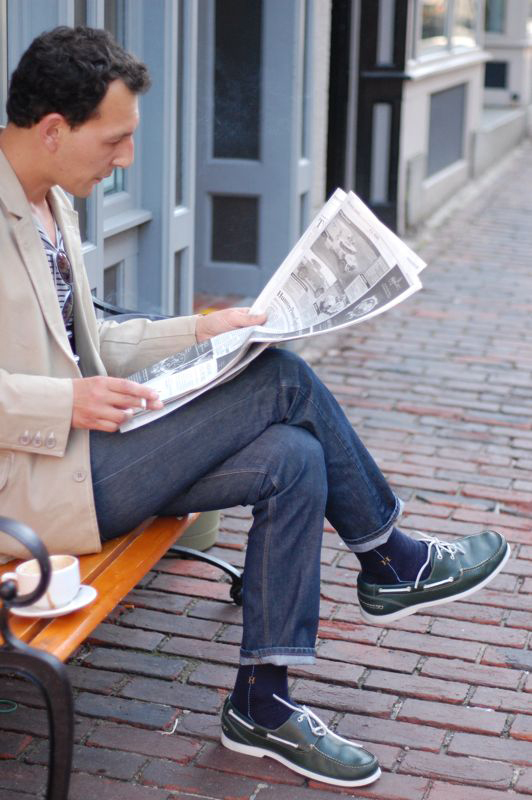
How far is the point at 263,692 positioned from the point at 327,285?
0.97 m

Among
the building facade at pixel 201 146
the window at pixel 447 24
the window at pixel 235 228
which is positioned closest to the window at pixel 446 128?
the window at pixel 447 24

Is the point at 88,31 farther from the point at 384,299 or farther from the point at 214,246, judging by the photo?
the point at 214,246

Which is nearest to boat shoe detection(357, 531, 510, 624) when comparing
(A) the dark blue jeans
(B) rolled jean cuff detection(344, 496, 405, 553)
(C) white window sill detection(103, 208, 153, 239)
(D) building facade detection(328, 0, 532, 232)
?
(B) rolled jean cuff detection(344, 496, 405, 553)

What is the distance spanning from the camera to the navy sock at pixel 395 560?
3008 mm

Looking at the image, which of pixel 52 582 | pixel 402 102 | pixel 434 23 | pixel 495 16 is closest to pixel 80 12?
pixel 52 582

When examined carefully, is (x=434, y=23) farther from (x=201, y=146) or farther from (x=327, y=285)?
(x=327, y=285)

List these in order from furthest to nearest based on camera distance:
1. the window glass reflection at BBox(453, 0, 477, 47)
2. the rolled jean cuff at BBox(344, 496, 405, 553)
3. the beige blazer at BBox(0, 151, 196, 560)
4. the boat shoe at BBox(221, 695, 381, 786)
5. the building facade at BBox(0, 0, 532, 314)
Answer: the window glass reflection at BBox(453, 0, 477, 47), the building facade at BBox(0, 0, 532, 314), the rolled jean cuff at BBox(344, 496, 405, 553), the boat shoe at BBox(221, 695, 381, 786), the beige blazer at BBox(0, 151, 196, 560)

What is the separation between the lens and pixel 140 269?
15.4 feet

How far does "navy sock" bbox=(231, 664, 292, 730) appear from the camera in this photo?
9.17 ft

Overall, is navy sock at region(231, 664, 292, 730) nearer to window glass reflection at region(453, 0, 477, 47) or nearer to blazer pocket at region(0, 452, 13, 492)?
blazer pocket at region(0, 452, 13, 492)

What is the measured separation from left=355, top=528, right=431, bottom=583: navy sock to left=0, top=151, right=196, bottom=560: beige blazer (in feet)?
2.44

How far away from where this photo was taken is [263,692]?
2805 millimetres

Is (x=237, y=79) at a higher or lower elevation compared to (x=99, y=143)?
higher

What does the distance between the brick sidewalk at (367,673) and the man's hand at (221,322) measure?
0.93 m
